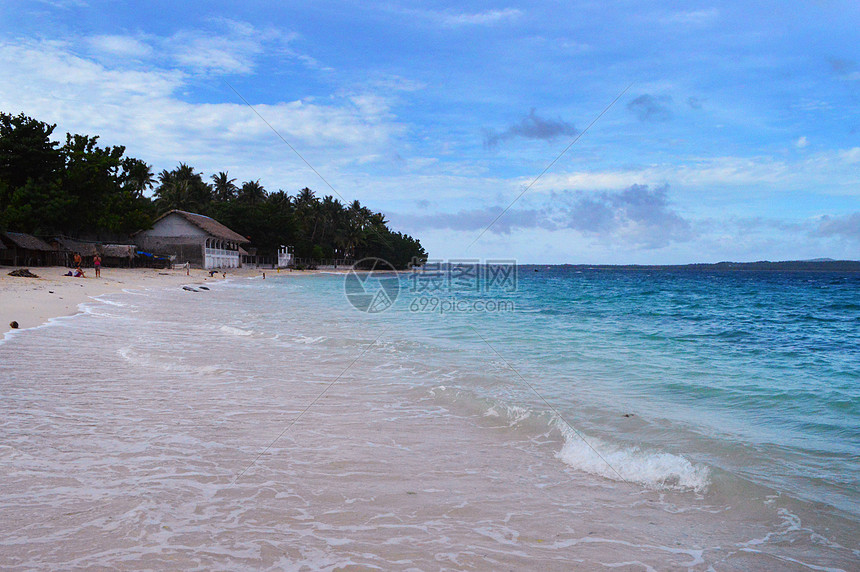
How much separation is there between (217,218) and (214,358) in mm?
61467

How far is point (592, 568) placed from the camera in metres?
3.15

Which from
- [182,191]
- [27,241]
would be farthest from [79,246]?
[182,191]

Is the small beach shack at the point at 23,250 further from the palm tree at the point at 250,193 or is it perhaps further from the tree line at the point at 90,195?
the palm tree at the point at 250,193

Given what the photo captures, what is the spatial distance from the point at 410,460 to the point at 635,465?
2041mm

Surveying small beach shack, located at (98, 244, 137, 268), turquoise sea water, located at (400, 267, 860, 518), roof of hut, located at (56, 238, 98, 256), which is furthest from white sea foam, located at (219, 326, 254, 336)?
small beach shack, located at (98, 244, 137, 268)

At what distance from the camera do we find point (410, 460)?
4824 millimetres

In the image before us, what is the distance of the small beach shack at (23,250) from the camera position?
32.0m

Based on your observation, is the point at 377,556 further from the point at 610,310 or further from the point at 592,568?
the point at 610,310

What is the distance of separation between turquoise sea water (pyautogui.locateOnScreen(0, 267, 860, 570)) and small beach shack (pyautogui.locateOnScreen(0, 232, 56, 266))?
27.2 meters

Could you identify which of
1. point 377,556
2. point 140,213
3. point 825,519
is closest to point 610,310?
point 825,519

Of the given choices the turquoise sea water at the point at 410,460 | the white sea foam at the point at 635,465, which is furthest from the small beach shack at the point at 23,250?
the white sea foam at the point at 635,465

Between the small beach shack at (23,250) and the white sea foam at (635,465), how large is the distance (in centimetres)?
3700

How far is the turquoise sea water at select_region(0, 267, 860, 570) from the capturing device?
10.8 feet

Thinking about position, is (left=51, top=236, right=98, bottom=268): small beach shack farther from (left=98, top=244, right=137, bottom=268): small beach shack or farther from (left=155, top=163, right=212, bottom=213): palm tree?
(left=155, top=163, right=212, bottom=213): palm tree
